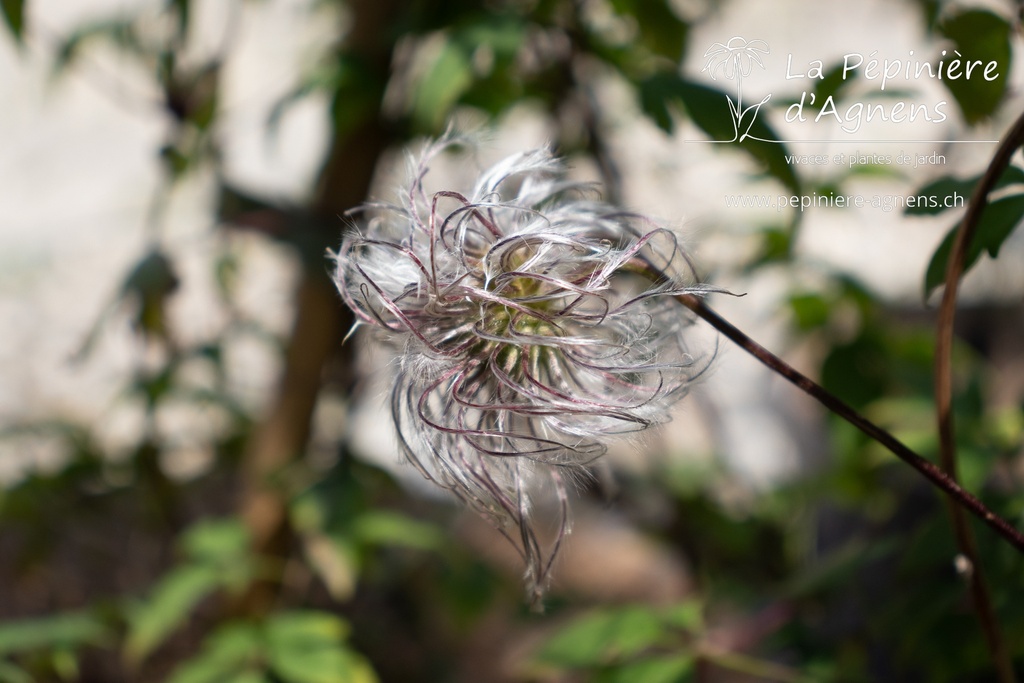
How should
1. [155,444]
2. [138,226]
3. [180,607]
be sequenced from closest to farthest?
1. [180,607]
2. [155,444]
3. [138,226]

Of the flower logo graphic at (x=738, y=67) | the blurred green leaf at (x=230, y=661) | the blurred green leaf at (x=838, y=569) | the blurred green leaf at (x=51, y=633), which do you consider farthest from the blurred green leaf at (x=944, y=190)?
the blurred green leaf at (x=51, y=633)

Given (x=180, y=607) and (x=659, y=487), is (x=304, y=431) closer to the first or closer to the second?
(x=180, y=607)

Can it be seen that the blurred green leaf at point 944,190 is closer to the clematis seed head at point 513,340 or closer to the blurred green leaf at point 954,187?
the blurred green leaf at point 954,187

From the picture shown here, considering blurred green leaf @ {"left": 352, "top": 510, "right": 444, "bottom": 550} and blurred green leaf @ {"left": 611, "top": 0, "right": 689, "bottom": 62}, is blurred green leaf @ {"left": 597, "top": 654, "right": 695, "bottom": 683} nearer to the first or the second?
blurred green leaf @ {"left": 352, "top": 510, "right": 444, "bottom": 550}

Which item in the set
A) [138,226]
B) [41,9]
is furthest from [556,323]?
[41,9]

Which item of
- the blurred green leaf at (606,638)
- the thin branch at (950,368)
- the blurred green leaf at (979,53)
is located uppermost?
the blurred green leaf at (979,53)

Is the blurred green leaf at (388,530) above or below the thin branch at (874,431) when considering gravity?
below

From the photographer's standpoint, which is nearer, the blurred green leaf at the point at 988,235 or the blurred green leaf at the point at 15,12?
the blurred green leaf at the point at 988,235
